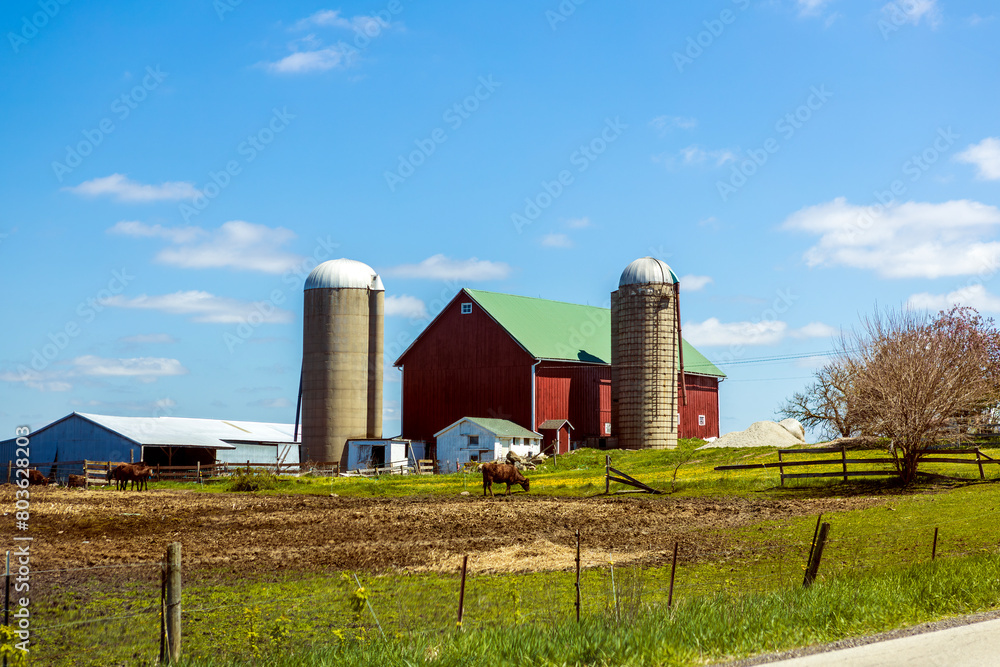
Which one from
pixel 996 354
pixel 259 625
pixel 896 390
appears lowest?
pixel 259 625

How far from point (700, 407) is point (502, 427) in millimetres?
20971

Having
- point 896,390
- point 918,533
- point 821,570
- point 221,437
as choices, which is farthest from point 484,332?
point 821,570

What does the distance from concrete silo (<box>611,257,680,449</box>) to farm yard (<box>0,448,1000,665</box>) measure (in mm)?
23496

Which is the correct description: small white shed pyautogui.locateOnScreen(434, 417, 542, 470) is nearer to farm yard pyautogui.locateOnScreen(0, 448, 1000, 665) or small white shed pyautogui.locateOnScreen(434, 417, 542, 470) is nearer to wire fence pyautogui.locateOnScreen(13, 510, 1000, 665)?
farm yard pyautogui.locateOnScreen(0, 448, 1000, 665)

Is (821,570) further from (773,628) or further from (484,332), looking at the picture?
(484,332)

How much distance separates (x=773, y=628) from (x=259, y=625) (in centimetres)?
619

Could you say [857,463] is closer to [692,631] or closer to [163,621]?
[692,631]

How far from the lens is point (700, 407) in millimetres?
68438

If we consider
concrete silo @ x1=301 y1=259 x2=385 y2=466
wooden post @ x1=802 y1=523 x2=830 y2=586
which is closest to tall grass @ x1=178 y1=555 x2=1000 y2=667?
wooden post @ x1=802 y1=523 x2=830 y2=586

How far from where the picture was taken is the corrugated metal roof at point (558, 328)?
194ft

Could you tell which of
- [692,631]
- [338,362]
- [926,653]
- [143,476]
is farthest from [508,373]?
[926,653]

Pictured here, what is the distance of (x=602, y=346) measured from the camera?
215ft

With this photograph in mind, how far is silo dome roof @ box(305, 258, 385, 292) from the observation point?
60125 mm

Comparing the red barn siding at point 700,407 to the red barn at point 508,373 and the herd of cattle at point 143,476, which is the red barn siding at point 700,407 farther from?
the herd of cattle at point 143,476
